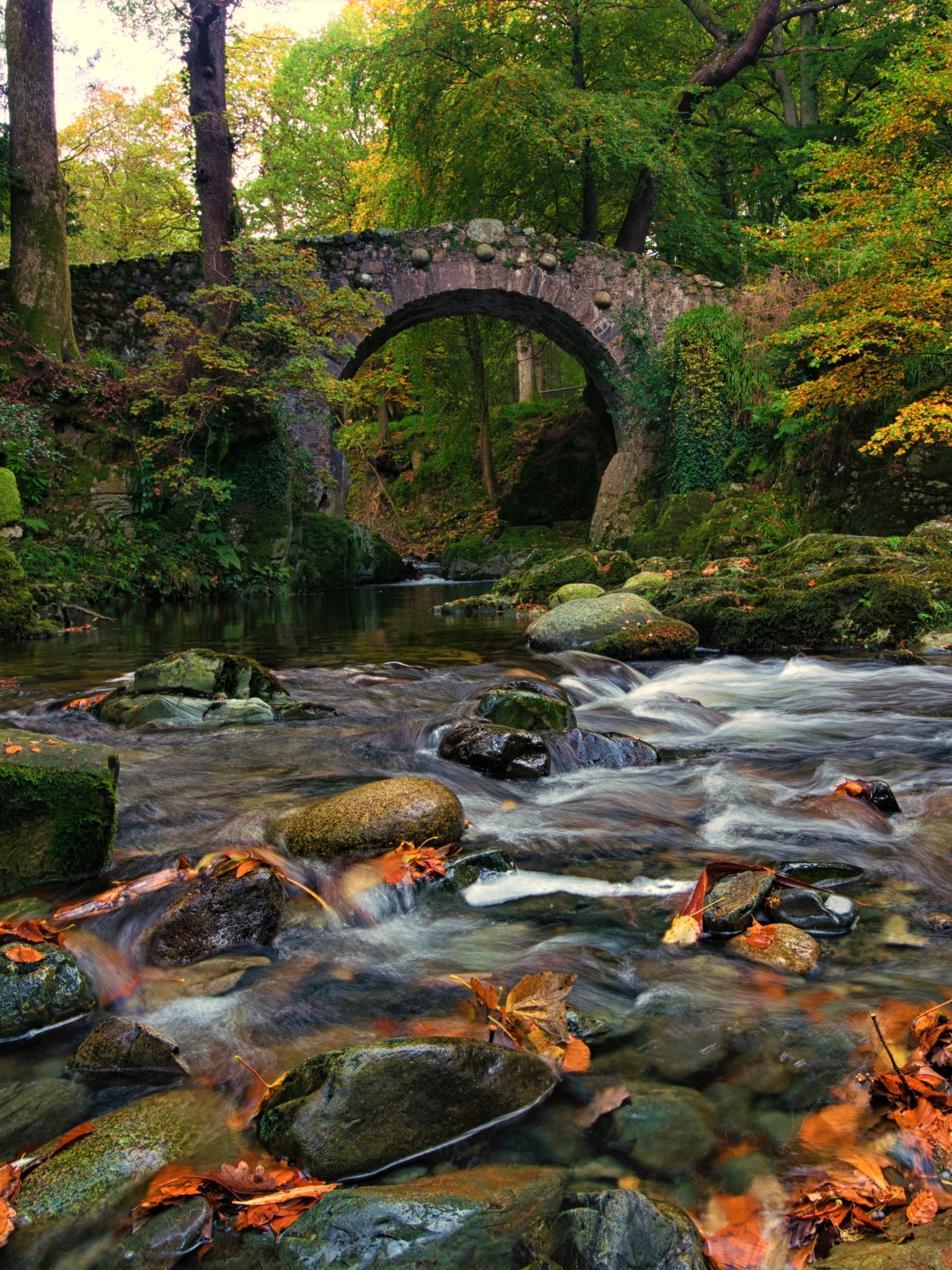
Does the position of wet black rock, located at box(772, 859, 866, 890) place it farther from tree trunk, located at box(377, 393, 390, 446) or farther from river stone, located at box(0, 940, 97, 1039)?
tree trunk, located at box(377, 393, 390, 446)

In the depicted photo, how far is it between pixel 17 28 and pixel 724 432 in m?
13.7

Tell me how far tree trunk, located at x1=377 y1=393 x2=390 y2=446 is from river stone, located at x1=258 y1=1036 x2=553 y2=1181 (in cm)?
2976

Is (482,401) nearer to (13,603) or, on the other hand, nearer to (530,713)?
(13,603)

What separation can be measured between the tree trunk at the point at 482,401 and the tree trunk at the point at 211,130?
9.26 metres

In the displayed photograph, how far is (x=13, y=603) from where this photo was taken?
946cm

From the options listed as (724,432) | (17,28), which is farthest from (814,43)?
(17,28)

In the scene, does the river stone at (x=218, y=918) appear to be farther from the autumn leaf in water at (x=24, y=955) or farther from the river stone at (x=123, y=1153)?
the river stone at (x=123, y=1153)

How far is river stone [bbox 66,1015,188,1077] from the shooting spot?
1912mm

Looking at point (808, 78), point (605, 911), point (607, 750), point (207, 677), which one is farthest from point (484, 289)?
point (605, 911)

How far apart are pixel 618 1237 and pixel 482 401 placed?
24536 mm

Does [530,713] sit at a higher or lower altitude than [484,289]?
lower

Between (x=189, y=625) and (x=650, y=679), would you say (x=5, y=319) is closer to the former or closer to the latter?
(x=189, y=625)

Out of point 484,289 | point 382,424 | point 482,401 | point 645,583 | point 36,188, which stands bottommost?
point 645,583

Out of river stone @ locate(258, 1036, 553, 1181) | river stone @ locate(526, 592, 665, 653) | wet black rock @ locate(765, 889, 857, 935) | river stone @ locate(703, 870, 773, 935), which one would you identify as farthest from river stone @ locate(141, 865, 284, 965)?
river stone @ locate(526, 592, 665, 653)
